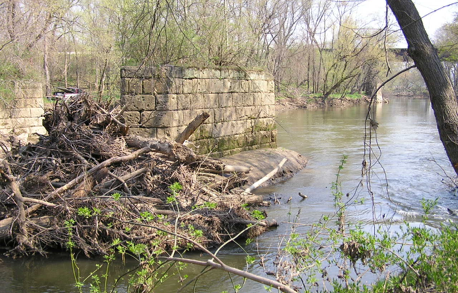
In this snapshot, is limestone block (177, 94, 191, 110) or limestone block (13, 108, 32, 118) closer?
limestone block (177, 94, 191, 110)

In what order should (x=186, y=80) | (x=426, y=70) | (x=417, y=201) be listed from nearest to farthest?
(x=426, y=70) < (x=417, y=201) < (x=186, y=80)

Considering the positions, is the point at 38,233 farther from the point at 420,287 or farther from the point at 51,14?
the point at 51,14

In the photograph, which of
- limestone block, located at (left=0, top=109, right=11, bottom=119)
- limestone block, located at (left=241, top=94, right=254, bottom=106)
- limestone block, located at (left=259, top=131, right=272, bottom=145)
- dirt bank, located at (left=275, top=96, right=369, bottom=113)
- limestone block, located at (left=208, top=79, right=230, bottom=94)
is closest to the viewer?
limestone block, located at (left=208, top=79, right=230, bottom=94)

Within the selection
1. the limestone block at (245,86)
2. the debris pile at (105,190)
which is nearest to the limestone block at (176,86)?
the debris pile at (105,190)

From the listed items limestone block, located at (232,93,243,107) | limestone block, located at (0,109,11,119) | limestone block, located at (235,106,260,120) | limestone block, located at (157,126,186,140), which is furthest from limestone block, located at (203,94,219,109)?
limestone block, located at (0,109,11,119)

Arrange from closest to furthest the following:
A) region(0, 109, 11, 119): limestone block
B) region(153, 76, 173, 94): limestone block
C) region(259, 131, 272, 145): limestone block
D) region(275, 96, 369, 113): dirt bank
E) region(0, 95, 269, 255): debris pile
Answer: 1. region(0, 95, 269, 255): debris pile
2. region(153, 76, 173, 94): limestone block
3. region(259, 131, 272, 145): limestone block
4. region(0, 109, 11, 119): limestone block
5. region(275, 96, 369, 113): dirt bank

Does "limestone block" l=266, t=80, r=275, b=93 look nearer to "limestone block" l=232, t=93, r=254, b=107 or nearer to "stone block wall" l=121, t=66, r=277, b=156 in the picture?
"stone block wall" l=121, t=66, r=277, b=156

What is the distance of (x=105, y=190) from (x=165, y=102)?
138 inches

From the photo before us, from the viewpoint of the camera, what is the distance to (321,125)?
24.4m

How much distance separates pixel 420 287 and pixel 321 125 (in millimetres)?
20937

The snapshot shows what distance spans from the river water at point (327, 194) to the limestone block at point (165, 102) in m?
2.80

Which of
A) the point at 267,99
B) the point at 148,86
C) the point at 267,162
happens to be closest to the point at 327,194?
the point at 267,162

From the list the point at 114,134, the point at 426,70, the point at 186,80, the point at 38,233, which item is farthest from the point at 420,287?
the point at 186,80

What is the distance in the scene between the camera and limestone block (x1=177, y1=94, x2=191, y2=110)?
10484mm
